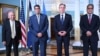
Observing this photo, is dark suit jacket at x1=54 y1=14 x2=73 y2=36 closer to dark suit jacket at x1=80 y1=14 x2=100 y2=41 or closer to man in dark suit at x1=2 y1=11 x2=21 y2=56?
dark suit jacket at x1=80 y1=14 x2=100 y2=41

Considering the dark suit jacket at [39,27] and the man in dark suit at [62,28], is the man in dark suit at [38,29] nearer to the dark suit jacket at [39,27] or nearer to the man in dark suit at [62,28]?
the dark suit jacket at [39,27]

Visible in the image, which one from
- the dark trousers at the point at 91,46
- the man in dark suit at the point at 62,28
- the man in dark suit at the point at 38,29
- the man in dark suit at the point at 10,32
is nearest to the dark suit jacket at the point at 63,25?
the man in dark suit at the point at 62,28

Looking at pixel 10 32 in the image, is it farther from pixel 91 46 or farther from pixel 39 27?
pixel 91 46

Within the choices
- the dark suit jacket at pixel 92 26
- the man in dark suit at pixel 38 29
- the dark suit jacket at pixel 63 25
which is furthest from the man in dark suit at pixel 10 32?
the dark suit jacket at pixel 92 26

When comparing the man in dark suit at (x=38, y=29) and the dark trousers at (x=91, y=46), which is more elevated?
the man in dark suit at (x=38, y=29)

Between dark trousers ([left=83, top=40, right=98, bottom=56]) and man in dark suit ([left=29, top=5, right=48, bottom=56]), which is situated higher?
man in dark suit ([left=29, top=5, right=48, bottom=56])

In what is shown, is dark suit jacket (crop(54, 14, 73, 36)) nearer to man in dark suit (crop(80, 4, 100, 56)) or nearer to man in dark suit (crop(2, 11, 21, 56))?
man in dark suit (crop(80, 4, 100, 56))

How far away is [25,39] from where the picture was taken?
27.6 ft

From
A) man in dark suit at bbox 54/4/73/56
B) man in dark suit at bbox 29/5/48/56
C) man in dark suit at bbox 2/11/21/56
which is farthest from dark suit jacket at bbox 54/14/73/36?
man in dark suit at bbox 2/11/21/56

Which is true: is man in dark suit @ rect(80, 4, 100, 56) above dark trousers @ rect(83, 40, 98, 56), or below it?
above

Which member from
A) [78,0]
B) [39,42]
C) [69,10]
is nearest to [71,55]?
[39,42]

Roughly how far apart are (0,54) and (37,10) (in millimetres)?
3798

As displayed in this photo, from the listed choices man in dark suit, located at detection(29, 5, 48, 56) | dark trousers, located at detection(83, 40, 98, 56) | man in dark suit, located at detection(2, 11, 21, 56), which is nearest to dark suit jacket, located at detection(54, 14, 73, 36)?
man in dark suit, located at detection(29, 5, 48, 56)

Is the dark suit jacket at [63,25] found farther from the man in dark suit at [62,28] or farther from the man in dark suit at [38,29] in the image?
the man in dark suit at [38,29]
